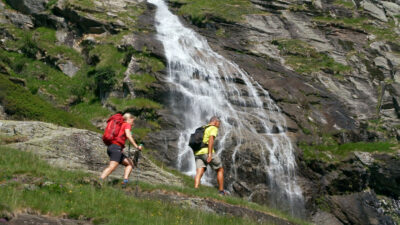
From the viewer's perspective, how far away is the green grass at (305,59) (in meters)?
37.1

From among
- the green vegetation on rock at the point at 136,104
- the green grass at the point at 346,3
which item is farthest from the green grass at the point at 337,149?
the green grass at the point at 346,3

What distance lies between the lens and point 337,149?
25.6m

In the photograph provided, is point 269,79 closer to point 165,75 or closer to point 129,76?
point 165,75

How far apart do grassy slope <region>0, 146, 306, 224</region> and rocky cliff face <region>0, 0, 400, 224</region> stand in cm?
1189

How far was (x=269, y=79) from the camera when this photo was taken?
107ft

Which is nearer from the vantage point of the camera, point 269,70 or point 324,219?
point 324,219

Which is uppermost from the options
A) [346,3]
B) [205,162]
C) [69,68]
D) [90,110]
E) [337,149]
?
[205,162]

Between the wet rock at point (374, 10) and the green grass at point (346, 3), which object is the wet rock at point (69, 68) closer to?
the green grass at point (346, 3)

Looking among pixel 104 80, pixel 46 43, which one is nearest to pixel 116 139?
pixel 104 80

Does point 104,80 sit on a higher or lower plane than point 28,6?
lower

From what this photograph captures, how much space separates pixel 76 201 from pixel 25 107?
14.0 meters

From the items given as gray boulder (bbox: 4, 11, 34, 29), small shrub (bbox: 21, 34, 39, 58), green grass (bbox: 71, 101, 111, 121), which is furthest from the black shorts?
gray boulder (bbox: 4, 11, 34, 29)

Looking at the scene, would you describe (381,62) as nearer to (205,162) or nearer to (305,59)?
(305,59)

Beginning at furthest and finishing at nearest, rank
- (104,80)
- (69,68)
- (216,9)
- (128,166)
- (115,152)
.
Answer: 1. (216,9)
2. (69,68)
3. (104,80)
4. (128,166)
5. (115,152)
